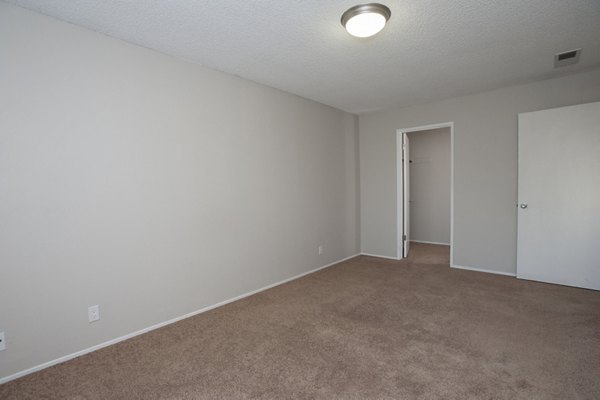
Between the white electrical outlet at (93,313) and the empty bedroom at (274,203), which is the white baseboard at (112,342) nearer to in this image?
the empty bedroom at (274,203)

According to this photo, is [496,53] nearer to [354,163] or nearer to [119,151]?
[354,163]

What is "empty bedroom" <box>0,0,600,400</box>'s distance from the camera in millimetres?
1994

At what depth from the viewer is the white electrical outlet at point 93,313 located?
231 cm

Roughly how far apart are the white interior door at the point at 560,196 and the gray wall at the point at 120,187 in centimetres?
304

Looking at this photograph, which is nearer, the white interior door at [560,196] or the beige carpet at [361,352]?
the beige carpet at [361,352]

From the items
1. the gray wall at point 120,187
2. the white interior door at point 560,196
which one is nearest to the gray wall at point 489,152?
the white interior door at point 560,196

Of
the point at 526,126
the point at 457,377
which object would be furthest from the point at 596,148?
the point at 457,377

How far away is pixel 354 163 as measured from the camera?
5.21 meters

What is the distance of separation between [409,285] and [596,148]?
2.53 metres

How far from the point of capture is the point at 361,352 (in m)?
2.23

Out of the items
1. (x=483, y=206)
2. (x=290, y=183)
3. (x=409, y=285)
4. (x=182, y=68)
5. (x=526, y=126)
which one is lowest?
(x=409, y=285)

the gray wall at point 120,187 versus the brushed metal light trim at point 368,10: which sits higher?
the brushed metal light trim at point 368,10

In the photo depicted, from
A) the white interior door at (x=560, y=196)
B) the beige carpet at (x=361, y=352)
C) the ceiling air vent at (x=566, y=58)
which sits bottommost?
the beige carpet at (x=361, y=352)

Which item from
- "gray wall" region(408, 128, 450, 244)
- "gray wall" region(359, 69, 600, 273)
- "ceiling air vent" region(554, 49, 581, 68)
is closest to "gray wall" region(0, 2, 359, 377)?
"gray wall" region(359, 69, 600, 273)
